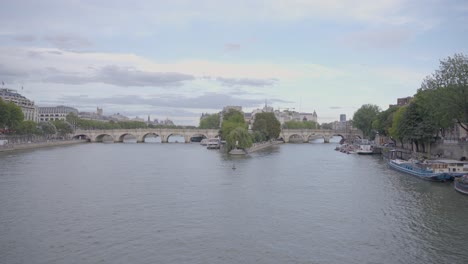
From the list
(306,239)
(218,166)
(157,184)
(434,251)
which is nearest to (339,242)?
(306,239)

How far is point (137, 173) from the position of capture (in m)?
39.8

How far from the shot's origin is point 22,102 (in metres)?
133

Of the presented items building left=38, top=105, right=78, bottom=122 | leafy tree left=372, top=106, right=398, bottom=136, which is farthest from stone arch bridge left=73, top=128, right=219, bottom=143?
building left=38, top=105, right=78, bottom=122

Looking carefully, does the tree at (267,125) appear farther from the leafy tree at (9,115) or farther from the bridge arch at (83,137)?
the leafy tree at (9,115)

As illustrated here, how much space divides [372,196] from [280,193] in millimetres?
5866

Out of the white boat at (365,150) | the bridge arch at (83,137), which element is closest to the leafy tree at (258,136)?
the white boat at (365,150)

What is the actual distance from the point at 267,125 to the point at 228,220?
8014 centimetres

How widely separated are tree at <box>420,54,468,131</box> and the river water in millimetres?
8589

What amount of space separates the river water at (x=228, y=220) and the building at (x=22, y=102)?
100 meters

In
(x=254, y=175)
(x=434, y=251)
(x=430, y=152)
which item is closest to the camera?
(x=434, y=251)

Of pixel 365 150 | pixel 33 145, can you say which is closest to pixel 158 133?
pixel 33 145

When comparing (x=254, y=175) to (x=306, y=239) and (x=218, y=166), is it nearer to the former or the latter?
(x=218, y=166)

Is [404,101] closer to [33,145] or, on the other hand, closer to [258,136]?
[258,136]

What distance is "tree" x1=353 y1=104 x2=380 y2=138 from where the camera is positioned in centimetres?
10031
